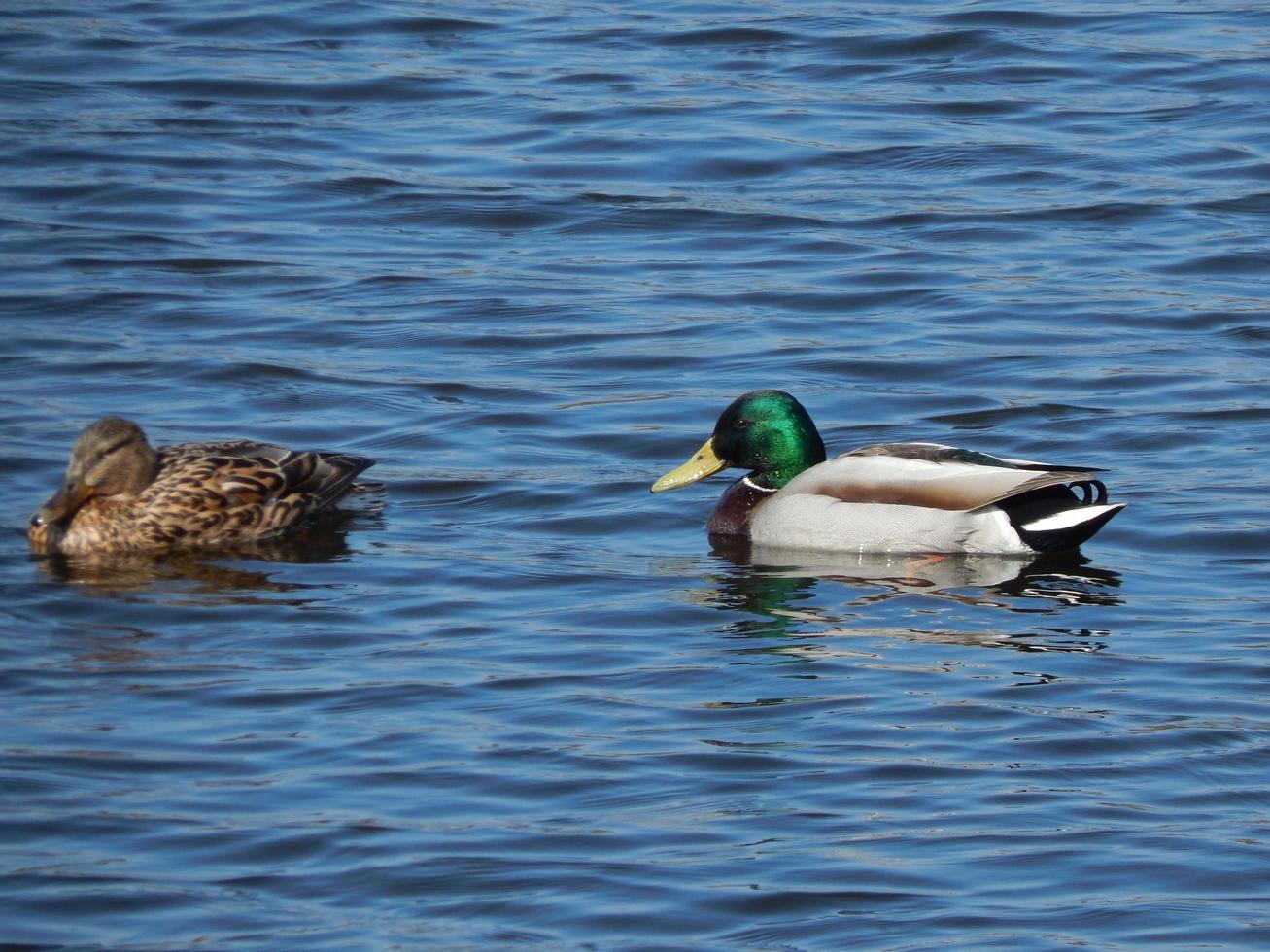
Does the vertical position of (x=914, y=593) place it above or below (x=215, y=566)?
below

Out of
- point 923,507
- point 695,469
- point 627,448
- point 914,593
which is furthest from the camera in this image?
point 627,448

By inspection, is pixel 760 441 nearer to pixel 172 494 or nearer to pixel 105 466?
pixel 172 494

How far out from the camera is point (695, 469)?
10422 millimetres

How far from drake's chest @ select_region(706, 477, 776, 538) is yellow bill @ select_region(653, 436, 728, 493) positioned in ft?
0.39

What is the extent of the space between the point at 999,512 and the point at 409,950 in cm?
466

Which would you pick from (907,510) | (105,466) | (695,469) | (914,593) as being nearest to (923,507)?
(907,510)

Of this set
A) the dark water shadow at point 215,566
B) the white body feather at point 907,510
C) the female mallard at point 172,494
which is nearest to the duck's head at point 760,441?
the white body feather at point 907,510

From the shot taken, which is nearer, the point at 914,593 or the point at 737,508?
the point at 914,593

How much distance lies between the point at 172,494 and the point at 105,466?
290 millimetres

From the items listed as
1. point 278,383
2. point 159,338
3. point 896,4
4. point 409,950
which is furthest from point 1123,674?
point 896,4

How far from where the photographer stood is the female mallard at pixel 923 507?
963 cm

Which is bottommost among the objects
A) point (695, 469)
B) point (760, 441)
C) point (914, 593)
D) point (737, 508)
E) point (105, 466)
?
point (914, 593)

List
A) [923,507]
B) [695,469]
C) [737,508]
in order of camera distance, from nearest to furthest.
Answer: [923,507], [737,508], [695,469]

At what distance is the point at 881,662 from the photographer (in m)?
8.02
